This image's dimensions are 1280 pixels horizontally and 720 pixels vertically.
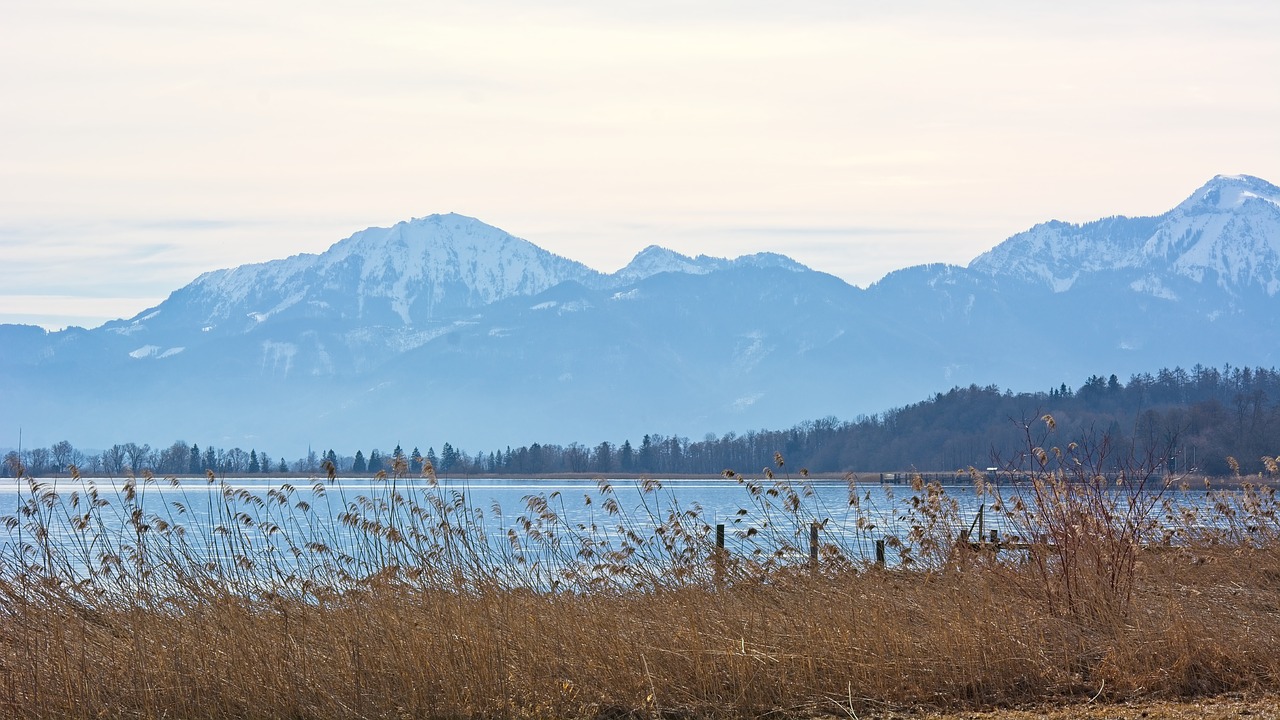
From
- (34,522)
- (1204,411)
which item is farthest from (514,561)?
(1204,411)

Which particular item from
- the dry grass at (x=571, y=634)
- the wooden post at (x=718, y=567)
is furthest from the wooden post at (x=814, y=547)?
the wooden post at (x=718, y=567)

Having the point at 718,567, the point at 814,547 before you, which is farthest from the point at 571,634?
the point at 814,547

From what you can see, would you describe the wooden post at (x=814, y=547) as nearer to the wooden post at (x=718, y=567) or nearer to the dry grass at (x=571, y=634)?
the dry grass at (x=571, y=634)

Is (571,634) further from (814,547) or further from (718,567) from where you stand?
(814,547)

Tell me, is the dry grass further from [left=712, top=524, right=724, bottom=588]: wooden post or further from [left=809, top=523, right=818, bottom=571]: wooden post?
[left=809, top=523, right=818, bottom=571]: wooden post

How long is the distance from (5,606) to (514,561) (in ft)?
15.7

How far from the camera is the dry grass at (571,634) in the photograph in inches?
417

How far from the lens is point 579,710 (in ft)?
34.2

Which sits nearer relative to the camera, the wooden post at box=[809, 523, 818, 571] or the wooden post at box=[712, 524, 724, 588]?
the wooden post at box=[712, 524, 724, 588]

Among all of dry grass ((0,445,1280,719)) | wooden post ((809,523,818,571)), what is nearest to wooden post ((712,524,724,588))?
dry grass ((0,445,1280,719))

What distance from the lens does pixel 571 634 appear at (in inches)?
442

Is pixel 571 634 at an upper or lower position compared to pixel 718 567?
lower

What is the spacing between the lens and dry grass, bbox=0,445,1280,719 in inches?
417

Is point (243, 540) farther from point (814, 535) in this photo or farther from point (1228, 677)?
point (1228, 677)
